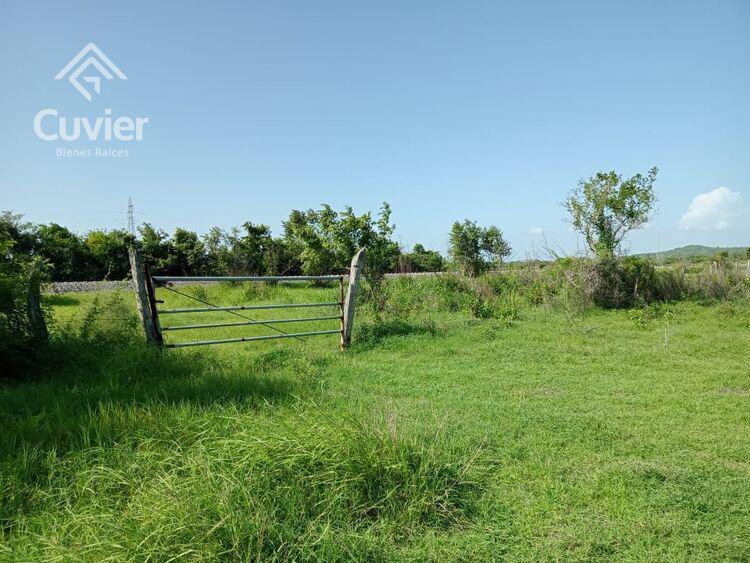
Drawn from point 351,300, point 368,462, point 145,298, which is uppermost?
point 145,298

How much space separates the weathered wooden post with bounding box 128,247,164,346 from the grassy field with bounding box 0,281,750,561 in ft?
1.12

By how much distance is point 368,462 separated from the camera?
97.7 inches

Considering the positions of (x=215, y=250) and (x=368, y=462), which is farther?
(x=215, y=250)

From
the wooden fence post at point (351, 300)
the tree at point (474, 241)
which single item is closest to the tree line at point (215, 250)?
the tree at point (474, 241)

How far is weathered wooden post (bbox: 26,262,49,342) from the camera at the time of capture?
4.95 meters

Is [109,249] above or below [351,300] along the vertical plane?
above

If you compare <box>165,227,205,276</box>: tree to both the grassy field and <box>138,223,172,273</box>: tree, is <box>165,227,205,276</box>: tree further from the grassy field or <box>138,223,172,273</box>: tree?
the grassy field

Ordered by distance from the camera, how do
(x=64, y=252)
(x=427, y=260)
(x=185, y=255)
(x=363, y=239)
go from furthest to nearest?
(x=427, y=260), (x=185, y=255), (x=64, y=252), (x=363, y=239)

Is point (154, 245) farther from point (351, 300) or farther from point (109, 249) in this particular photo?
point (351, 300)

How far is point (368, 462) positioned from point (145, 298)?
157 inches

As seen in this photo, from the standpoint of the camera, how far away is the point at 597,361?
5.64 metres

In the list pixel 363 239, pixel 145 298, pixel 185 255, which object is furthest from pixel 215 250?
pixel 145 298

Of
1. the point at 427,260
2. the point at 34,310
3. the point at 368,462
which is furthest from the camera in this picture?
the point at 427,260

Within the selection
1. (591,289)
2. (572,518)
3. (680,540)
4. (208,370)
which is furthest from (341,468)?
(591,289)
